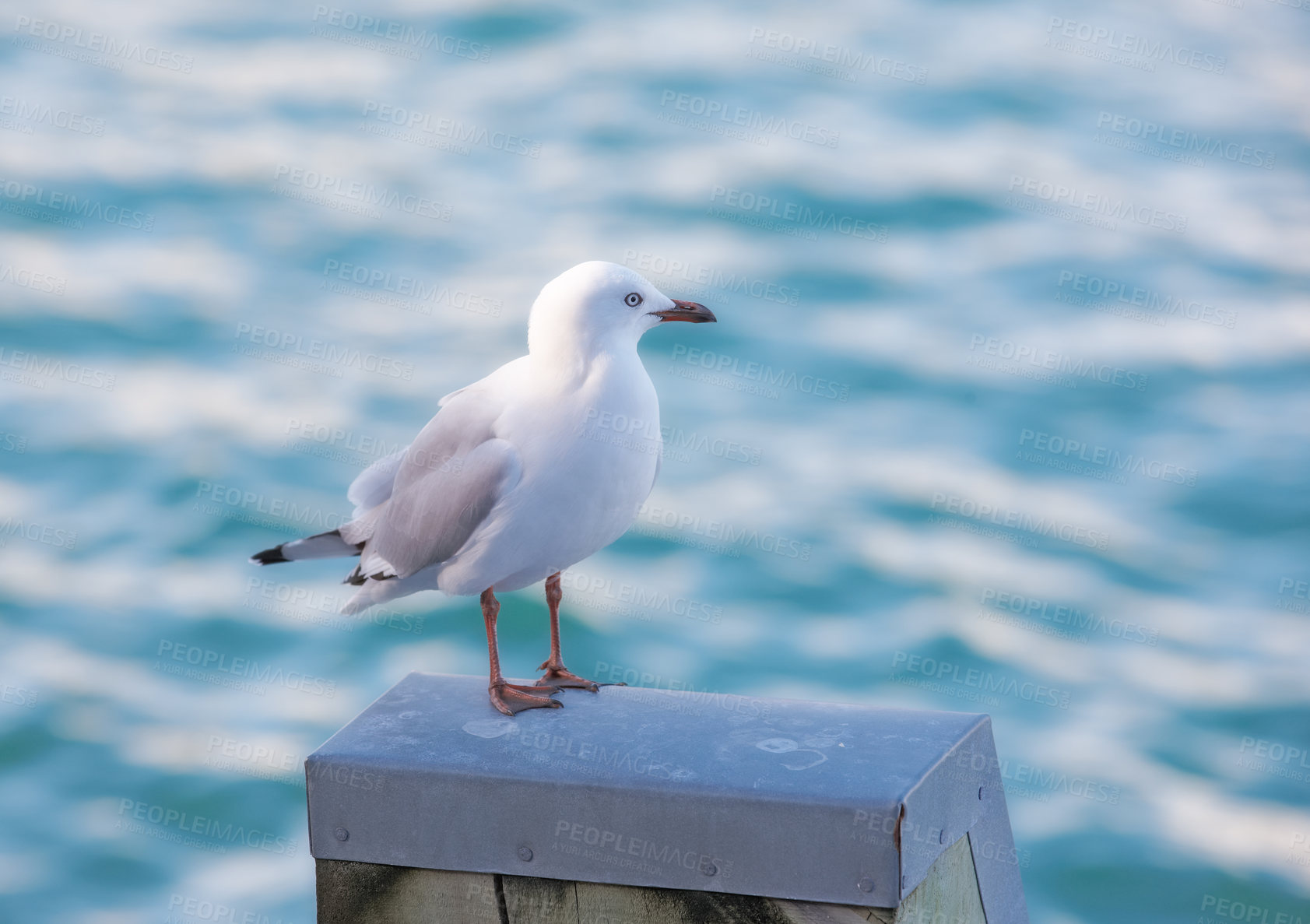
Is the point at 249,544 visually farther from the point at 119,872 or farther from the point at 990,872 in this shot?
the point at 990,872

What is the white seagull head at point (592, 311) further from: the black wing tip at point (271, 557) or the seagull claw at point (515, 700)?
the black wing tip at point (271, 557)

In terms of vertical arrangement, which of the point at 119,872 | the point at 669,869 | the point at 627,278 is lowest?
the point at 119,872

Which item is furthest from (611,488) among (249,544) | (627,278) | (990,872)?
(249,544)

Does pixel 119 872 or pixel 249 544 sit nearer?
pixel 119 872

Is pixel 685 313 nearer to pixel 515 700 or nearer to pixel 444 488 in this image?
pixel 444 488

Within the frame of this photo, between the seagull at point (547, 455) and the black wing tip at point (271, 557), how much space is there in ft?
1.15

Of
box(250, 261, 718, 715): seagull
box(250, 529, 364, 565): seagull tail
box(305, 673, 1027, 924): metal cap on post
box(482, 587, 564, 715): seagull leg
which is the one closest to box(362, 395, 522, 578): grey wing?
box(250, 261, 718, 715): seagull

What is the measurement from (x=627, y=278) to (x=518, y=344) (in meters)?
8.60

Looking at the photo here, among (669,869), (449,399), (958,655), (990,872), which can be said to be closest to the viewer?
(669,869)

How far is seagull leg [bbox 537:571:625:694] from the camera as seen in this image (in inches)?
153

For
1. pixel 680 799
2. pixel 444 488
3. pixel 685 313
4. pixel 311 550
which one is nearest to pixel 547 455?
pixel 444 488

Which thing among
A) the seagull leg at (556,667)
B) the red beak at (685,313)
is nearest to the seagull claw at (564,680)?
the seagull leg at (556,667)

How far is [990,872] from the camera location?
3.41 m

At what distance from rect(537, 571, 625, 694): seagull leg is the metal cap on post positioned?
0.45 meters
